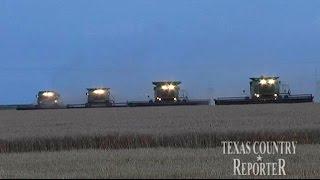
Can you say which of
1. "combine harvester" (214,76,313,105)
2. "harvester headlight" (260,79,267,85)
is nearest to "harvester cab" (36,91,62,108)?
"combine harvester" (214,76,313,105)

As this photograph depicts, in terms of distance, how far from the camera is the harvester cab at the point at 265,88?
60125mm

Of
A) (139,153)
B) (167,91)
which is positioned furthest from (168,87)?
(139,153)

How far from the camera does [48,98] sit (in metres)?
69.1

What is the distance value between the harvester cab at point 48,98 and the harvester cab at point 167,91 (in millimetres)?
11278

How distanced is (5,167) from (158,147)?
6.11 meters

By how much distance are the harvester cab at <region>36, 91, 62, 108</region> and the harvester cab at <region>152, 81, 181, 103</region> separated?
444 inches

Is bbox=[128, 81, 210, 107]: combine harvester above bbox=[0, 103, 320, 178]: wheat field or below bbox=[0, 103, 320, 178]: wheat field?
above

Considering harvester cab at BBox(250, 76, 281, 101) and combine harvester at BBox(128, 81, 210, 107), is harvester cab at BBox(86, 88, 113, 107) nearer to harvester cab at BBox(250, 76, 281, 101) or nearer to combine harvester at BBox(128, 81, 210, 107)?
combine harvester at BBox(128, 81, 210, 107)

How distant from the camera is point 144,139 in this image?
2000cm

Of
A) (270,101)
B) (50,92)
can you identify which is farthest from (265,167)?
(50,92)

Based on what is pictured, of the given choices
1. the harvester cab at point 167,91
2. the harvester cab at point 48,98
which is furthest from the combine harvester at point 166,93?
the harvester cab at point 48,98

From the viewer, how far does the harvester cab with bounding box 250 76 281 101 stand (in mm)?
60125

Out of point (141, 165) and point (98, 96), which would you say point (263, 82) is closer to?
point (98, 96)

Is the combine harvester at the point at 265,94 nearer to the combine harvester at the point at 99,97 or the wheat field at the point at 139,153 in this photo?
the combine harvester at the point at 99,97
